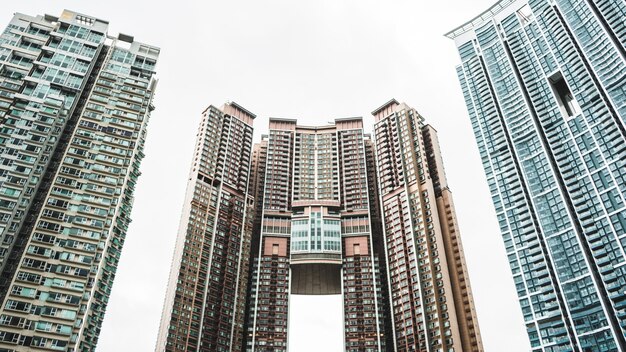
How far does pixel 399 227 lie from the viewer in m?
113

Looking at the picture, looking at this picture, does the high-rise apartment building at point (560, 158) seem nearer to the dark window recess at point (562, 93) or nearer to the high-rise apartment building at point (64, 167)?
the dark window recess at point (562, 93)

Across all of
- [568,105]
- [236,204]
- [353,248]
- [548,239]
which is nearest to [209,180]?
[236,204]

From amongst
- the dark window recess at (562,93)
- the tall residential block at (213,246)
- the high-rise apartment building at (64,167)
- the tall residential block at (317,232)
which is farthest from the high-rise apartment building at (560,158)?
the high-rise apartment building at (64,167)

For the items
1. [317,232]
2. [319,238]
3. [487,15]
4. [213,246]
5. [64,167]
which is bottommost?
[64,167]

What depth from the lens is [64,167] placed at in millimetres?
65750

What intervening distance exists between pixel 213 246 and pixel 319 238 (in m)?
24.8

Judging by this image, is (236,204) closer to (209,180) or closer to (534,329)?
(209,180)

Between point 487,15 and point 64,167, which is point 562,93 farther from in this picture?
point 64,167

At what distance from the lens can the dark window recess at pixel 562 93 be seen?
111 meters

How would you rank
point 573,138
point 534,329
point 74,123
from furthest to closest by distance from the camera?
point 573,138, point 534,329, point 74,123

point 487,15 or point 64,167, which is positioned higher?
point 487,15

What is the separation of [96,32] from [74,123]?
59.0 feet

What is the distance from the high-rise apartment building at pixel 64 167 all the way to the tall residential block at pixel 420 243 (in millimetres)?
59309

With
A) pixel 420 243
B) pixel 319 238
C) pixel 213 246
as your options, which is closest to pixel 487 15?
pixel 420 243
